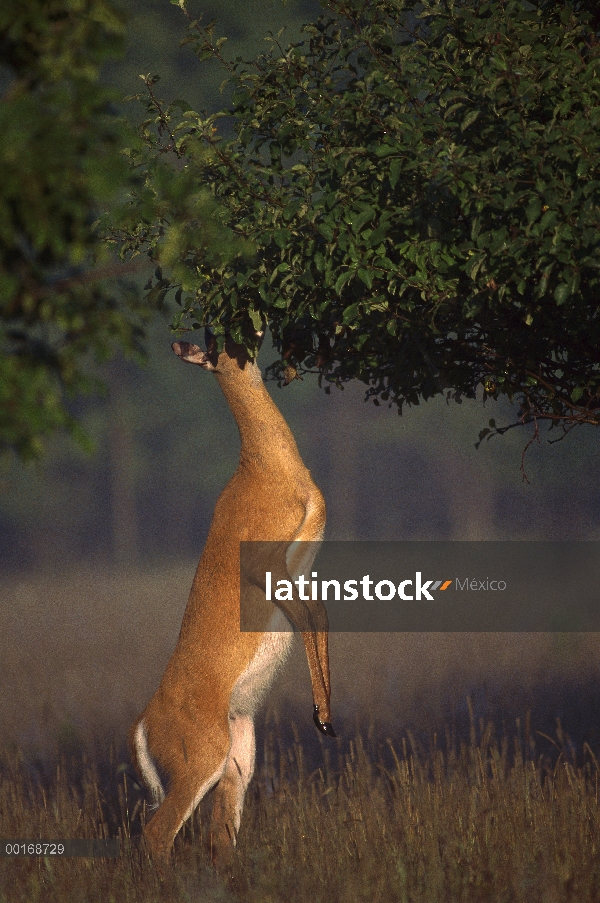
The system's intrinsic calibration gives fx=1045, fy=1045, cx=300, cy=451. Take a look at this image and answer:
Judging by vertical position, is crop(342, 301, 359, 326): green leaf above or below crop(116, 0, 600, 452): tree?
below

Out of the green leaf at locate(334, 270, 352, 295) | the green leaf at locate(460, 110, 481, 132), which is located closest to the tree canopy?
the green leaf at locate(334, 270, 352, 295)

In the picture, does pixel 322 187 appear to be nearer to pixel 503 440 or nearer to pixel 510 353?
pixel 510 353

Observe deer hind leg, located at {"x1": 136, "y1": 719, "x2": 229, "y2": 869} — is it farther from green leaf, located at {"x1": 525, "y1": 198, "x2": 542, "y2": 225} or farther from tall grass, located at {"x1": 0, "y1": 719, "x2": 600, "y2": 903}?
green leaf, located at {"x1": 525, "y1": 198, "x2": 542, "y2": 225}

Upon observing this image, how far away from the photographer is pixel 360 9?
606 cm

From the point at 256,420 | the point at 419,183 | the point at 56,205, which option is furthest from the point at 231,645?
the point at 56,205

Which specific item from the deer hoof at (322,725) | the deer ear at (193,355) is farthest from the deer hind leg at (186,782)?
the deer ear at (193,355)

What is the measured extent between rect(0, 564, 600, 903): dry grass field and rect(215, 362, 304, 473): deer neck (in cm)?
213

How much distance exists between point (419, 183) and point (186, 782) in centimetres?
412

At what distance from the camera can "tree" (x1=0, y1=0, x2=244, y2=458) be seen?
8.74 ft

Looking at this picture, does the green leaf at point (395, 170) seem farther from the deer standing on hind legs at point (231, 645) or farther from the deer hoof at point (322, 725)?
the deer hoof at point (322, 725)

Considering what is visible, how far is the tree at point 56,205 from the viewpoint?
2664mm

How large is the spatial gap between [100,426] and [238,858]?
27883 millimetres

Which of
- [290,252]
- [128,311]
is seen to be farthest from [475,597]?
[128,311]

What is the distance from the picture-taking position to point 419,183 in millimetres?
5656
